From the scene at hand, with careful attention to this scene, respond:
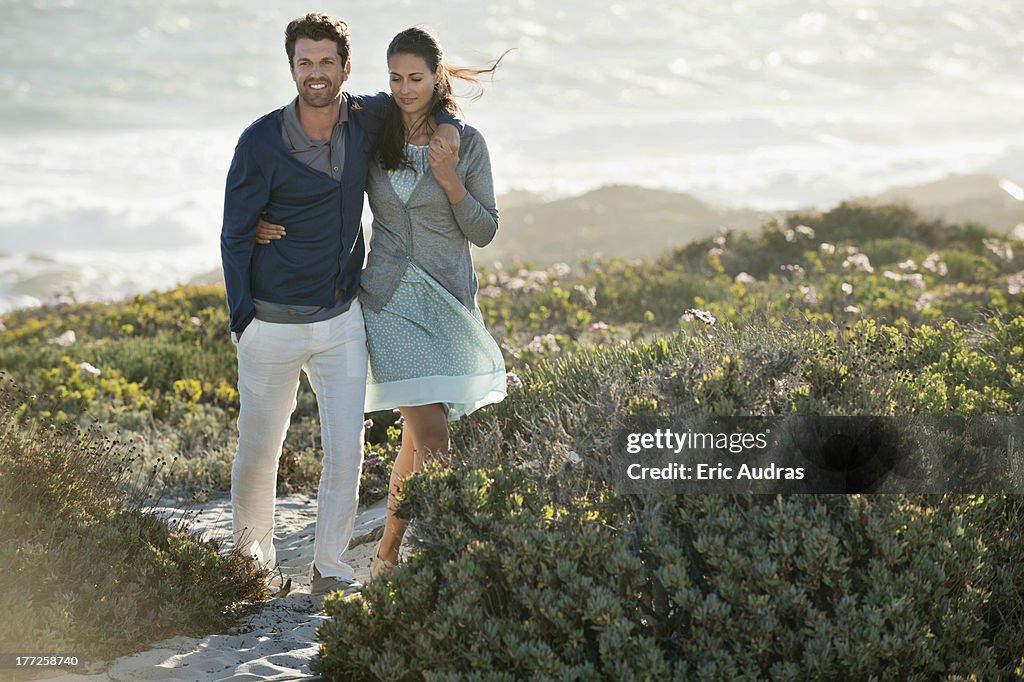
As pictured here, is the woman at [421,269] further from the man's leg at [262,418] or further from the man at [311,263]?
the man's leg at [262,418]

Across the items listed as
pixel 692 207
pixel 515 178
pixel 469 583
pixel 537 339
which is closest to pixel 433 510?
pixel 469 583

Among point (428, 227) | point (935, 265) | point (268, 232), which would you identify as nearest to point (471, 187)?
point (428, 227)

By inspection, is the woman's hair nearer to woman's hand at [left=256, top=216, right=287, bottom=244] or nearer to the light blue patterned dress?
the light blue patterned dress

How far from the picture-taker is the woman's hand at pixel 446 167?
4.58m

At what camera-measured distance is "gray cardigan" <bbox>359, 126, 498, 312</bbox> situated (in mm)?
4781

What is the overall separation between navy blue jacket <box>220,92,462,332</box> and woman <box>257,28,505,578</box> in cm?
9

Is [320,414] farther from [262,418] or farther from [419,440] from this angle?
[419,440]

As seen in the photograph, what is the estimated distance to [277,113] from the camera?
470 centimetres

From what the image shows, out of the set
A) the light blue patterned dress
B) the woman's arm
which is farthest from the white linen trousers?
the woman's arm

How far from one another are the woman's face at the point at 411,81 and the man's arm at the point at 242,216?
0.72 m

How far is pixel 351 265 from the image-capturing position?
4.80 meters

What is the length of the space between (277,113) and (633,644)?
9.15 feet

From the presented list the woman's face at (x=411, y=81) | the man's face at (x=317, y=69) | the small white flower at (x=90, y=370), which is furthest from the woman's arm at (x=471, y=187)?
the small white flower at (x=90, y=370)

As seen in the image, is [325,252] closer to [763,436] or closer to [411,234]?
[411,234]
